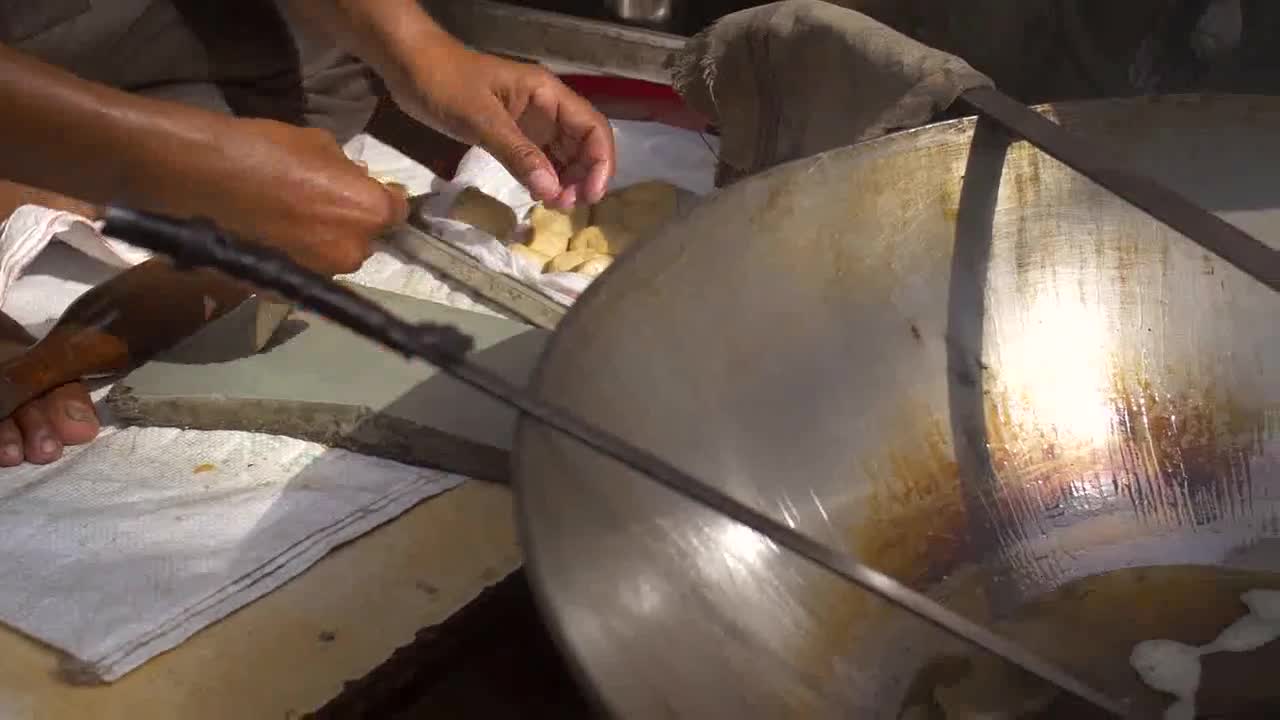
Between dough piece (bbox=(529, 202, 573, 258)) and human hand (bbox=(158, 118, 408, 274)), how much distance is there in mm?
245

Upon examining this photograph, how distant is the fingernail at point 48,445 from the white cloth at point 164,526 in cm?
1

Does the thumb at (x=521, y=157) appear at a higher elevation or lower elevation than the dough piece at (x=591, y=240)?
higher

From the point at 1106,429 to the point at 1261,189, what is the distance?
0.16 m

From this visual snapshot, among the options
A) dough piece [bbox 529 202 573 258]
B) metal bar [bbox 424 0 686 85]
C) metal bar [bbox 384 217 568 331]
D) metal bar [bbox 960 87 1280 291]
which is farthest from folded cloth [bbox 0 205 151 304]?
metal bar [bbox 960 87 1280 291]

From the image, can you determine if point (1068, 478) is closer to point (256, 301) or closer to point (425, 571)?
point (425, 571)

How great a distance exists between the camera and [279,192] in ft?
2.46

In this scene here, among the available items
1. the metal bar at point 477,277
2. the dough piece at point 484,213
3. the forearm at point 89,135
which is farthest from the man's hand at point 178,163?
the dough piece at point 484,213

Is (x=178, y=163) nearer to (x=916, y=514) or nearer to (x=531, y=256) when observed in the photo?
(x=531, y=256)

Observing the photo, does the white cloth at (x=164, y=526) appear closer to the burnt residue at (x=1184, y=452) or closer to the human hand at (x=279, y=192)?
the human hand at (x=279, y=192)

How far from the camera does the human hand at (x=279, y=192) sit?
29.4 inches

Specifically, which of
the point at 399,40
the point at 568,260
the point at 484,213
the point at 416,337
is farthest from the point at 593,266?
the point at 416,337

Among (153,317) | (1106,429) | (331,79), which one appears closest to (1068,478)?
(1106,429)

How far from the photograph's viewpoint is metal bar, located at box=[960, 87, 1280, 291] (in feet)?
1.76

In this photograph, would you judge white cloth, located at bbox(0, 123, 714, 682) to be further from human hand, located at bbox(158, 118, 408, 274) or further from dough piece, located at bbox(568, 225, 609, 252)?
dough piece, located at bbox(568, 225, 609, 252)
